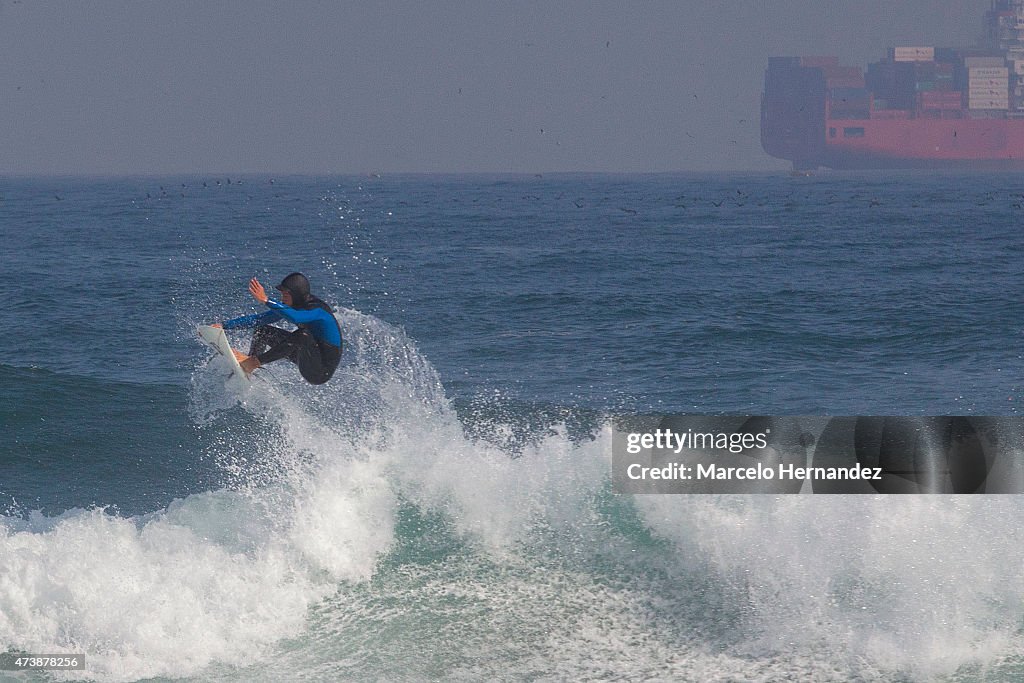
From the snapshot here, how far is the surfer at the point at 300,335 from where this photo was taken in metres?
11.0

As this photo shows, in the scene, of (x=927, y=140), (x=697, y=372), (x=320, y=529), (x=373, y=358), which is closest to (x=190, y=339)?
(x=373, y=358)

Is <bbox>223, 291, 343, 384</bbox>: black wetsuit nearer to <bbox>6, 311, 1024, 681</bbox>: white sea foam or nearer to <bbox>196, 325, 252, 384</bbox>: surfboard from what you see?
<bbox>196, 325, 252, 384</bbox>: surfboard

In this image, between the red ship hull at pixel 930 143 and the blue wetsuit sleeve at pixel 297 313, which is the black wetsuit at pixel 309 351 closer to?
the blue wetsuit sleeve at pixel 297 313

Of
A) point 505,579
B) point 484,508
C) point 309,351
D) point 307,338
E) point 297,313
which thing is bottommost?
point 505,579

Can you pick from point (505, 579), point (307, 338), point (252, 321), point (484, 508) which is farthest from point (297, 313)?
point (505, 579)

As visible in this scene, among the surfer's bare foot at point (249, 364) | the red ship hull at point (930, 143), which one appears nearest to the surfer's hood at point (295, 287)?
the surfer's bare foot at point (249, 364)

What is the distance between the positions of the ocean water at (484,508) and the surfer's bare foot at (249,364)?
41.8 inches

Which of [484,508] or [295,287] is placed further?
[484,508]

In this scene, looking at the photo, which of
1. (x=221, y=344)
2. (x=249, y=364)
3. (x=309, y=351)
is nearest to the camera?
(x=309, y=351)

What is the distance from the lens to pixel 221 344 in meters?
11.6

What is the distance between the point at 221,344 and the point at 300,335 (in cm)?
86

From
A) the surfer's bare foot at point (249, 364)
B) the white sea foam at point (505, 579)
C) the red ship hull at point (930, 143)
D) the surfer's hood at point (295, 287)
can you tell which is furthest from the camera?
the red ship hull at point (930, 143)

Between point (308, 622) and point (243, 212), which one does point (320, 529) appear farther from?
point (243, 212)

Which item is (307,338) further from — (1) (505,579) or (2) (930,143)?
(2) (930,143)
